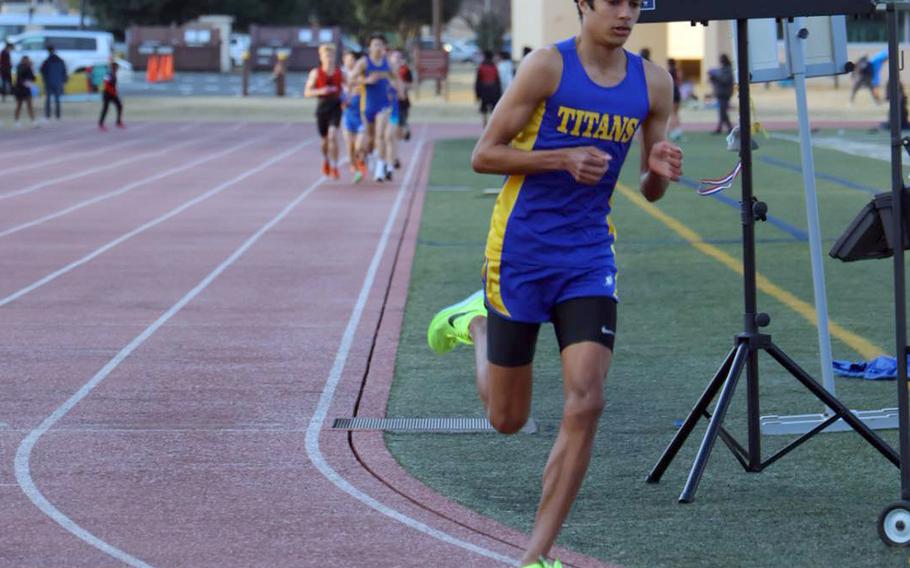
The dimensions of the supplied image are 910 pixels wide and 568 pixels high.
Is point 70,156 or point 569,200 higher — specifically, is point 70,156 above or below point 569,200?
below

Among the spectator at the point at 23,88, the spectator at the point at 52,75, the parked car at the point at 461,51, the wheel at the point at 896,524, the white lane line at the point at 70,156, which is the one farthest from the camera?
the parked car at the point at 461,51

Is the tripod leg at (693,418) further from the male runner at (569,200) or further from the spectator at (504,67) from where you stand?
the spectator at (504,67)

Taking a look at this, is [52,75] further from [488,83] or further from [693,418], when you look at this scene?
[693,418]

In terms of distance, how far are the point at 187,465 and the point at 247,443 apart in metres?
0.50

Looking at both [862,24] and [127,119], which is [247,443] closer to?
[127,119]

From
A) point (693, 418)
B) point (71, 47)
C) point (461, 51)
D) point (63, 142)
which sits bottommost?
point (693, 418)

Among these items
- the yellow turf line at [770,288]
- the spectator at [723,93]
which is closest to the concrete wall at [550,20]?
the spectator at [723,93]

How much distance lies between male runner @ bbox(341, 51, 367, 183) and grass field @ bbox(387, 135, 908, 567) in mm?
6859

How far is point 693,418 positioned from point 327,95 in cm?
1841

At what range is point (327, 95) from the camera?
24.5 meters

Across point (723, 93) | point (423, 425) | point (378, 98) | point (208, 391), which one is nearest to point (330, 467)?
point (423, 425)

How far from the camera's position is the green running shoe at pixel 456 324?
6.80 metres

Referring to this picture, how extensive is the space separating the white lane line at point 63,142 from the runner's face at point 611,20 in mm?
26562

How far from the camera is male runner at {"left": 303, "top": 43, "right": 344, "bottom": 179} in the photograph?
24359mm
